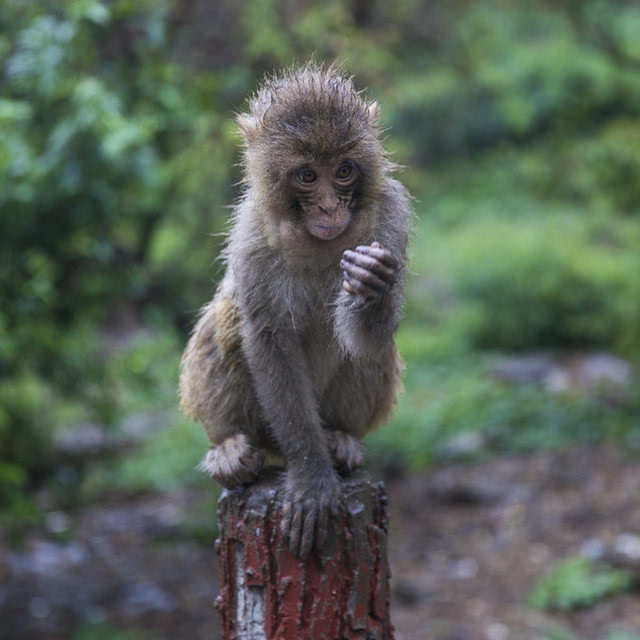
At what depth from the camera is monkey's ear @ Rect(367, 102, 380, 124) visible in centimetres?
329

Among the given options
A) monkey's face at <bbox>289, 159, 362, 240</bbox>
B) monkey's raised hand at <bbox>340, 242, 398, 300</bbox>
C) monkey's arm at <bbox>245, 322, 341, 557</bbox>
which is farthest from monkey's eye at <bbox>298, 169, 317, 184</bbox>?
monkey's arm at <bbox>245, 322, 341, 557</bbox>

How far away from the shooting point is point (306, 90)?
3.10 metres

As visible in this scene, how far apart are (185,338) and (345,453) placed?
4.03m

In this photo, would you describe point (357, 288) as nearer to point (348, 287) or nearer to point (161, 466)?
point (348, 287)

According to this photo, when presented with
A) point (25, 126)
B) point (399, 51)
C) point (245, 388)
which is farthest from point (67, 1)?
point (399, 51)

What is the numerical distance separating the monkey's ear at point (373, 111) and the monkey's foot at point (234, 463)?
1.35 meters

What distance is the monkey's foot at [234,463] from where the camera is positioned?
3437mm

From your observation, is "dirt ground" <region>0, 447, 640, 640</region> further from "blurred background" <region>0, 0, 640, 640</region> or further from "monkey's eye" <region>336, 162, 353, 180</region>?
"monkey's eye" <region>336, 162, 353, 180</region>

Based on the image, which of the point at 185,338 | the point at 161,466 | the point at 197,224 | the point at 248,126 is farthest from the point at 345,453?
the point at 161,466

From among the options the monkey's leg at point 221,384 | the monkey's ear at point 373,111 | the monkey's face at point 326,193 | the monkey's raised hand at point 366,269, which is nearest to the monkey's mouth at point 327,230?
the monkey's face at point 326,193

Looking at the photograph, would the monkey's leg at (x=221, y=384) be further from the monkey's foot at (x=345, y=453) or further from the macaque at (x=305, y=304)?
the monkey's foot at (x=345, y=453)

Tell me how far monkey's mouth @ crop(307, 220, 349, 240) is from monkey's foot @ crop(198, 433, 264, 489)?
0.95m

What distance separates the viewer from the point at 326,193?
10.1ft

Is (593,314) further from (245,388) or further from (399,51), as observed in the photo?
(245,388)
